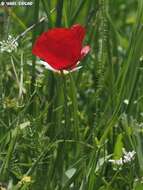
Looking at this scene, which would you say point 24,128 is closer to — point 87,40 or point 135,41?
point 135,41

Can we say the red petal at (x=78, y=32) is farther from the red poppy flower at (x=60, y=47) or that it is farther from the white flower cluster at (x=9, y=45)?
the white flower cluster at (x=9, y=45)

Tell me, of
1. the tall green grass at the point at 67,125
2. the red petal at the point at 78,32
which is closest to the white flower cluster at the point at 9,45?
the tall green grass at the point at 67,125

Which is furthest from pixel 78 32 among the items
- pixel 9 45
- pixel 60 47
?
pixel 9 45

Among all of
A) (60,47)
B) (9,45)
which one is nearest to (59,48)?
(60,47)

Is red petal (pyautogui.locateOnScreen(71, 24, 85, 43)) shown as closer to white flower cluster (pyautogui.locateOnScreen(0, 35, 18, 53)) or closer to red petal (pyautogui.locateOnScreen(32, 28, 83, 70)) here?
red petal (pyautogui.locateOnScreen(32, 28, 83, 70))

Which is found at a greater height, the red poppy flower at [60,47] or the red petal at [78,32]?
the red petal at [78,32]

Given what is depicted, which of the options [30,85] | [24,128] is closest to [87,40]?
[30,85]

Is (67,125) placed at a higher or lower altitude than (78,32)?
lower

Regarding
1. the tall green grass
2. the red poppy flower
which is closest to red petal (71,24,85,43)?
the red poppy flower

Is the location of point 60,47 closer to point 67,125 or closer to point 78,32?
point 78,32
